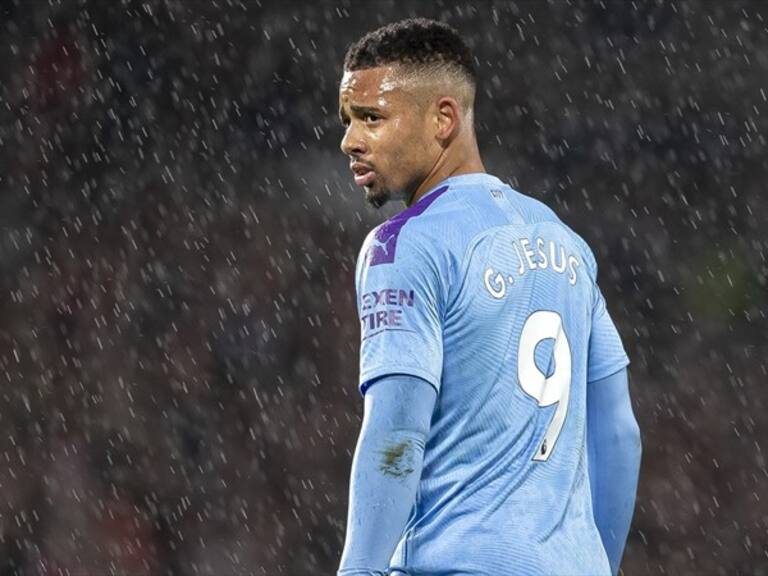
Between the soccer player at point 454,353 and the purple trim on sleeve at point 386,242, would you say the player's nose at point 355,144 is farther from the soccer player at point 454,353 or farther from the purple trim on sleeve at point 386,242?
the purple trim on sleeve at point 386,242

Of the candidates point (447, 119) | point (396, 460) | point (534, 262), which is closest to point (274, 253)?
point (447, 119)

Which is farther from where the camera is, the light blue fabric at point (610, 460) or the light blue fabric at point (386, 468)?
the light blue fabric at point (610, 460)

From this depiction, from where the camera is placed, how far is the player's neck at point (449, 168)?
232cm

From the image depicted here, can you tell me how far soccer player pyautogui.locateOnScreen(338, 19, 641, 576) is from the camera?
2084 millimetres

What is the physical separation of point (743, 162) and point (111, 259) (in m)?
3.94

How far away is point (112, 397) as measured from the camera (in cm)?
868

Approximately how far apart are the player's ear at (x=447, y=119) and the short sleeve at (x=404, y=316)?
0.26 m

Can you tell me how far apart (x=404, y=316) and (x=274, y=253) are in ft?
22.6

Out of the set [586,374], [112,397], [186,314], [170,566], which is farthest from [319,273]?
[586,374]

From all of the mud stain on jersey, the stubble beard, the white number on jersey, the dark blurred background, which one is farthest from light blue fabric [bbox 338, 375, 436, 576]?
the dark blurred background

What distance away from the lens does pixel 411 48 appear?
2.32 meters

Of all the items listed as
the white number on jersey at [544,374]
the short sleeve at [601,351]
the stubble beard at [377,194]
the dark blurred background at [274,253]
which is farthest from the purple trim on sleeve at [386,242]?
the dark blurred background at [274,253]

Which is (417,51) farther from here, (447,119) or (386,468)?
(386,468)

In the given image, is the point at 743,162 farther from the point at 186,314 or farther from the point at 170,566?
the point at 170,566
